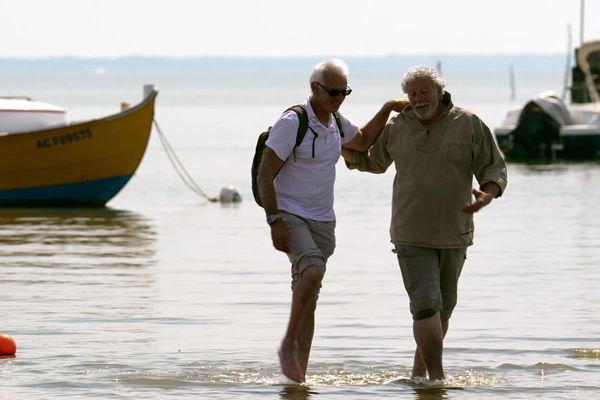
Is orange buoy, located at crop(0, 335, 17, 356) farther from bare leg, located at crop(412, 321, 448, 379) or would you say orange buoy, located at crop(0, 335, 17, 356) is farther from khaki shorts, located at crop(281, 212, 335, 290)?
bare leg, located at crop(412, 321, 448, 379)

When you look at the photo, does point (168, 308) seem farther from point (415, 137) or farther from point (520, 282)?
point (415, 137)

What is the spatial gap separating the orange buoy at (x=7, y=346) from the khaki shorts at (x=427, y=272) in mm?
2667

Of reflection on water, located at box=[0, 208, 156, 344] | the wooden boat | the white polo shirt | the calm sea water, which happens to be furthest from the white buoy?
the white polo shirt

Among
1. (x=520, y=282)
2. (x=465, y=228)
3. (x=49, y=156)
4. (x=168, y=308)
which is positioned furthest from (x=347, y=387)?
(x=49, y=156)

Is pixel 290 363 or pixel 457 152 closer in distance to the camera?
pixel 457 152

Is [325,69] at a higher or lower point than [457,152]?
higher

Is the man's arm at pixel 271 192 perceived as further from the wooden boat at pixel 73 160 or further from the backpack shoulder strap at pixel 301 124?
the wooden boat at pixel 73 160

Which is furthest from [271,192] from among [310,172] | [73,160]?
[73,160]

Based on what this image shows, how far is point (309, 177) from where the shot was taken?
8.89 meters

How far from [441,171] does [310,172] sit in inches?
25.4

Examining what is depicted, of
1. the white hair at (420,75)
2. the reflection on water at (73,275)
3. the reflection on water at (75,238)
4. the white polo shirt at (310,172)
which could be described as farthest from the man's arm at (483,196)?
the reflection on water at (75,238)

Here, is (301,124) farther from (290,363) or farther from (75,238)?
(75,238)

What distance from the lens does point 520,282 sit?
1467 cm

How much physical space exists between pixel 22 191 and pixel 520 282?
1261cm
